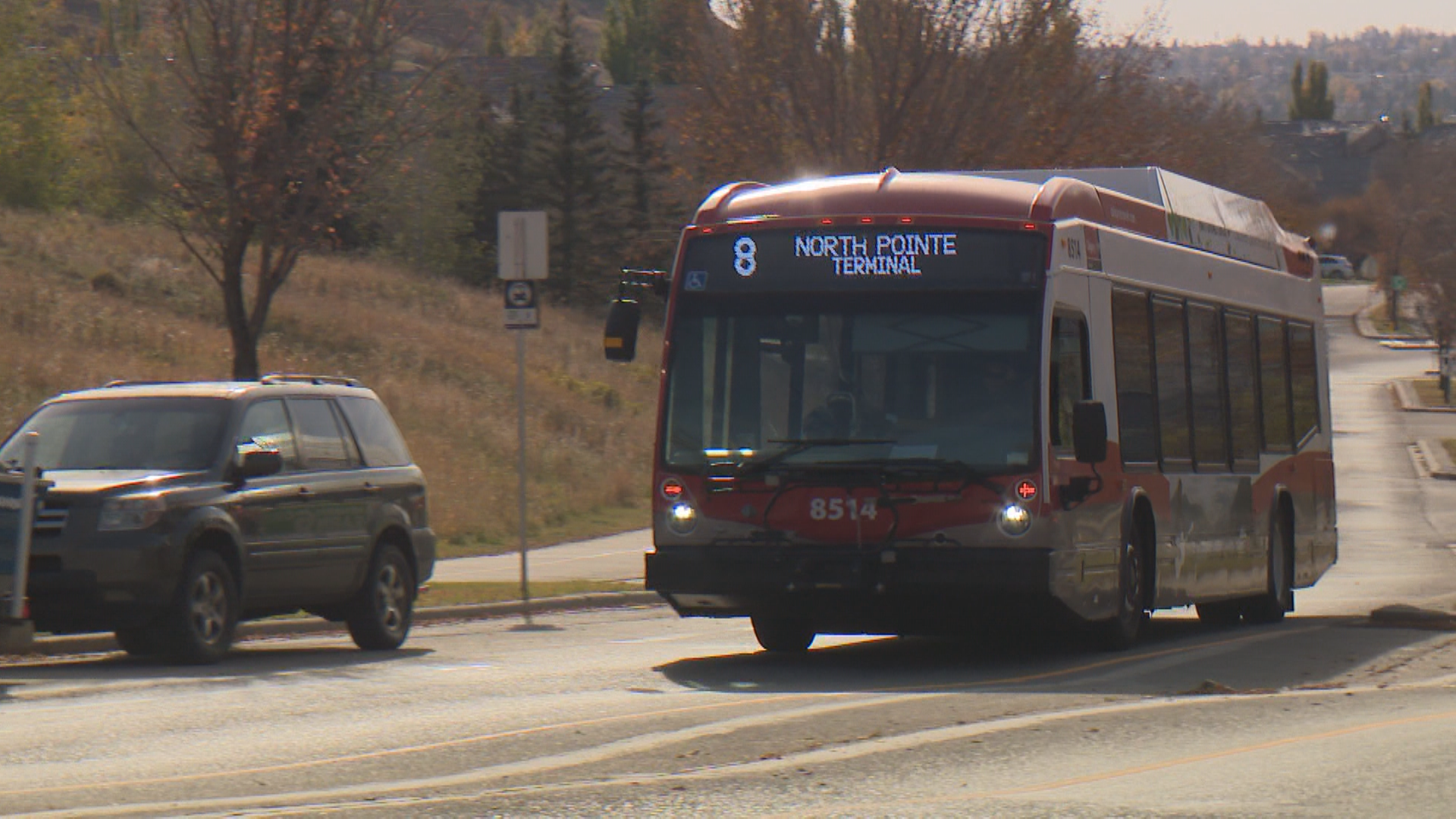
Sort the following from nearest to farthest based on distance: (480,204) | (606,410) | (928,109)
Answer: (928,109) < (606,410) < (480,204)

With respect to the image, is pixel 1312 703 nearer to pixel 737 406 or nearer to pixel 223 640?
pixel 737 406

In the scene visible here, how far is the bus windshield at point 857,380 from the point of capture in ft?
41.4

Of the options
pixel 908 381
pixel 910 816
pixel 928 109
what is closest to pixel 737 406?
pixel 908 381

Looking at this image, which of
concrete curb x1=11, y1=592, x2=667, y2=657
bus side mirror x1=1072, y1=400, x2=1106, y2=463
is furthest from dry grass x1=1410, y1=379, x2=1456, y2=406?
bus side mirror x1=1072, y1=400, x2=1106, y2=463

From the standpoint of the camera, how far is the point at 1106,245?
46.1 feet

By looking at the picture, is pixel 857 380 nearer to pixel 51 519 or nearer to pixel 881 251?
pixel 881 251

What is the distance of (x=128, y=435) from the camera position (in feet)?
46.1

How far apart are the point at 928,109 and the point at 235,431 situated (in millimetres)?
23651

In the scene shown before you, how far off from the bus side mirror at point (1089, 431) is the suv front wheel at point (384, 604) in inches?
208

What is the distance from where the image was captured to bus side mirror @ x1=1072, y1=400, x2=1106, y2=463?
41.4ft

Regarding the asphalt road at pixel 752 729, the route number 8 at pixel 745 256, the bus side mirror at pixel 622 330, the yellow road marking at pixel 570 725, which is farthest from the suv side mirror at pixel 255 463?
the yellow road marking at pixel 570 725

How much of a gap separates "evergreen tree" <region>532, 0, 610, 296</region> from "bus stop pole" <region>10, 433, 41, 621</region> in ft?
209

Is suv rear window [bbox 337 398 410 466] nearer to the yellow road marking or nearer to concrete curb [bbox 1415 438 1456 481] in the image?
the yellow road marking

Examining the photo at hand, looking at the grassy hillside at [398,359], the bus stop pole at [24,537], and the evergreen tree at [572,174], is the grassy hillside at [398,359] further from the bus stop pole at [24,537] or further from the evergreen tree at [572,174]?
the evergreen tree at [572,174]
